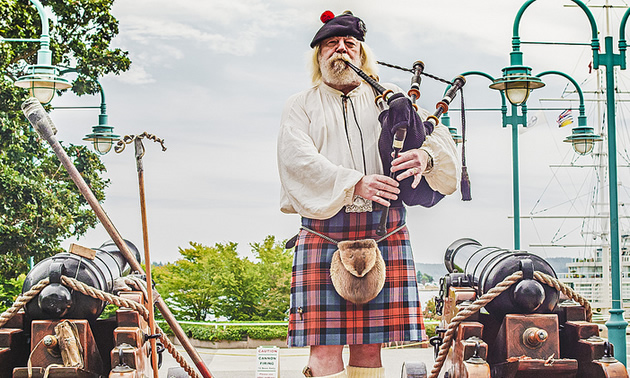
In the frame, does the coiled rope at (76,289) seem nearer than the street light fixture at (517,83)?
Yes

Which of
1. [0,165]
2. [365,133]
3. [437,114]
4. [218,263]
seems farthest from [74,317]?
[0,165]

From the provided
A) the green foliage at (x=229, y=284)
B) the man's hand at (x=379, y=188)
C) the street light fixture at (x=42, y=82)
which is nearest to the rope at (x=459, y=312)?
the man's hand at (x=379, y=188)

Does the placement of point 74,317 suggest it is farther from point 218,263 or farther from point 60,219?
point 60,219

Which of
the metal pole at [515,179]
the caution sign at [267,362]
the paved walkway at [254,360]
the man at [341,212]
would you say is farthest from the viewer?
the metal pole at [515,179]

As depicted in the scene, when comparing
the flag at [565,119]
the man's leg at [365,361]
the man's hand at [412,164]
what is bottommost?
the man's leg at [365,361]

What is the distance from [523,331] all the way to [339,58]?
1559mm

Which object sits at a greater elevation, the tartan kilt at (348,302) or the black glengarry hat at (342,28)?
the black glengarry hat at (342,28)

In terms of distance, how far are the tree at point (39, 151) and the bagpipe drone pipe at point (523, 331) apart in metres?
9.34

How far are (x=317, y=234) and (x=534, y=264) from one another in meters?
1.04

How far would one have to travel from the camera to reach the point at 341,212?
12.0 feet

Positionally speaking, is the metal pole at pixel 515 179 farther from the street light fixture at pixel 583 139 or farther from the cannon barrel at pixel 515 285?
the cannon barrel at pixel 515 285

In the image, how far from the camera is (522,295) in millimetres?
3193

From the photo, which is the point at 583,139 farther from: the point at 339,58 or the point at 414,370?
the point at 339,58

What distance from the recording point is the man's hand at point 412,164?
3354mm
